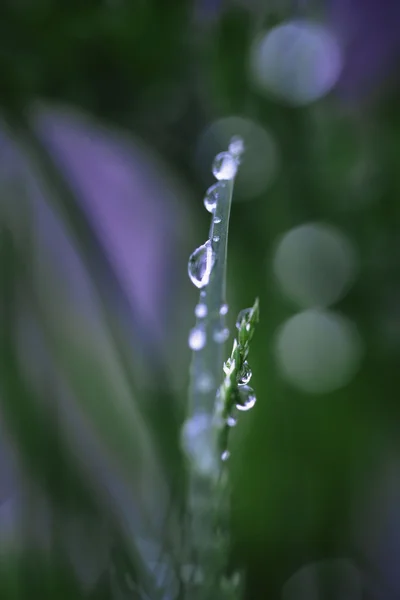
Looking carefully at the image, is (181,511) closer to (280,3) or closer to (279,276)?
(279,276)

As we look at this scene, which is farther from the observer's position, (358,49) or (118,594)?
(358,49)

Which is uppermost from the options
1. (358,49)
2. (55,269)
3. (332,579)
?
(358,49)

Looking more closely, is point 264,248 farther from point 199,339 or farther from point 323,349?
point 199,339

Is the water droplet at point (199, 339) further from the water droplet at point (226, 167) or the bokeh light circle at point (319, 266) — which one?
the bokeh light circle at point (319, 266)

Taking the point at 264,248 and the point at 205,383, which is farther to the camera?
the point at 264,248

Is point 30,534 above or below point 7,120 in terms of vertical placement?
below

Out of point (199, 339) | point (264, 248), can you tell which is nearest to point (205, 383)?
point (199, 339)

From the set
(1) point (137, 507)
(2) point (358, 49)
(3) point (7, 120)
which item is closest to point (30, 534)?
(1) point (137, 507)

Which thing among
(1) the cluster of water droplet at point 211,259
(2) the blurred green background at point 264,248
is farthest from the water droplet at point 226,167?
(2) the blurred green background at point 264,248
